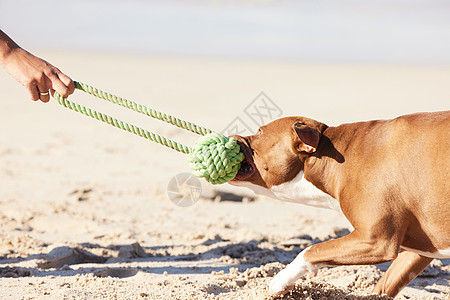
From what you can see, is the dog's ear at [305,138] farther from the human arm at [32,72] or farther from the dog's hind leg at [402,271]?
the human arm at [32,72]

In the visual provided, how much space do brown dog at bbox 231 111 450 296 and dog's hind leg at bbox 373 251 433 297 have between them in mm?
553

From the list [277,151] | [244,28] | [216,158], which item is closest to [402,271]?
[277,151]

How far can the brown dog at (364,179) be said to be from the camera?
3.82 meters

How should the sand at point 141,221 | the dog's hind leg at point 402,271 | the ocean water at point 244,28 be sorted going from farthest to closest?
1. the ocean water at point 244,28
2. the sand at point 141,221
3. the dog's hind leg at point 402,271

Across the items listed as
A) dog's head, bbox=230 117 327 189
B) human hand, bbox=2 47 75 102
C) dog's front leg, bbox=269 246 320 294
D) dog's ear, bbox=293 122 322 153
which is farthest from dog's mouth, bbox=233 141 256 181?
human hand, bbox=2 47 75 102

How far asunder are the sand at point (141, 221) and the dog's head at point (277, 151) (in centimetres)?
79

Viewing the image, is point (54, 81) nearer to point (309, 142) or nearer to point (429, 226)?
point (309, 142)

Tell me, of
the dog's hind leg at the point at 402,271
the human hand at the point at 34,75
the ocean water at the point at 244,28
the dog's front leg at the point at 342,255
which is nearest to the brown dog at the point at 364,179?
the dog's front leg at the point at 342,255

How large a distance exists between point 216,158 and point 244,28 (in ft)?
111

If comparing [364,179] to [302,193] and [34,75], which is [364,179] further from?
[34,75]

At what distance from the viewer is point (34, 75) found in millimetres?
4523

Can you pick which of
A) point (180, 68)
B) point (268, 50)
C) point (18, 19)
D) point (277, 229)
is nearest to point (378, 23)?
point (268, 50)

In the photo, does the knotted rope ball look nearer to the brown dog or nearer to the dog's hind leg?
the brown dog

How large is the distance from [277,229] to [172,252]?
4.99 feet
